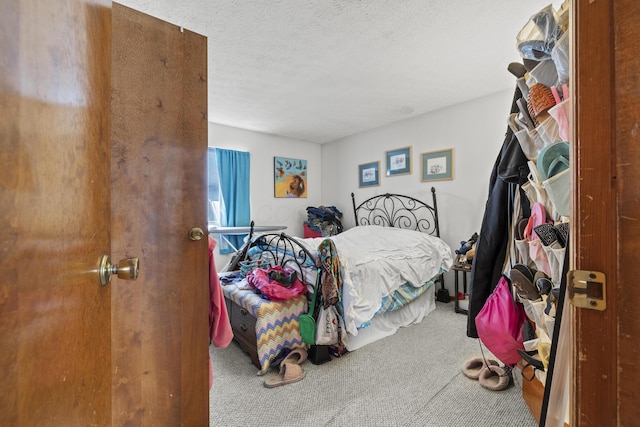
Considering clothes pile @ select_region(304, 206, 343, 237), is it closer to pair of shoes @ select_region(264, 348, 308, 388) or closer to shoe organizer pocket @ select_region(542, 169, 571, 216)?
pair of shoes @ select_region(264, 348, 308, 388)

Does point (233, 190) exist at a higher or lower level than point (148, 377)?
higher

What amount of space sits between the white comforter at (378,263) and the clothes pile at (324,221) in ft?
2.72

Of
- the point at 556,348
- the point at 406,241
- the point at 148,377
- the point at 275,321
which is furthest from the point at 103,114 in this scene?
the point at 406,241

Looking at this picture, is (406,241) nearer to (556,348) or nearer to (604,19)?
(556,348)

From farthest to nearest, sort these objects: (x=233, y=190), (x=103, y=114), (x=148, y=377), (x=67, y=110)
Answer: (x=233, y=190), (x=148, y=377), (x=103, y=114), (x=67, y=110)

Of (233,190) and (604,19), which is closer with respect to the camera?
(604,19)

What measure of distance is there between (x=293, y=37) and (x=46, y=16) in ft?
6.25

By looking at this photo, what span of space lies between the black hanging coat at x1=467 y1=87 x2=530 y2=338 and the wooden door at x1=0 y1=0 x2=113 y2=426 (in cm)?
156

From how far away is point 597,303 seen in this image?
19.9 inches

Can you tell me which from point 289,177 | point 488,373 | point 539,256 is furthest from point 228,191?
point 539,256

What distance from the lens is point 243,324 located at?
2.15 meters

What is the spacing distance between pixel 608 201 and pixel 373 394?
171 cm

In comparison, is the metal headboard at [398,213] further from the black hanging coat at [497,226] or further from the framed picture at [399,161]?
the black hanging coat at [497,226]

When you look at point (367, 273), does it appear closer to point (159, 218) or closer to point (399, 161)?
point (159, 218)
